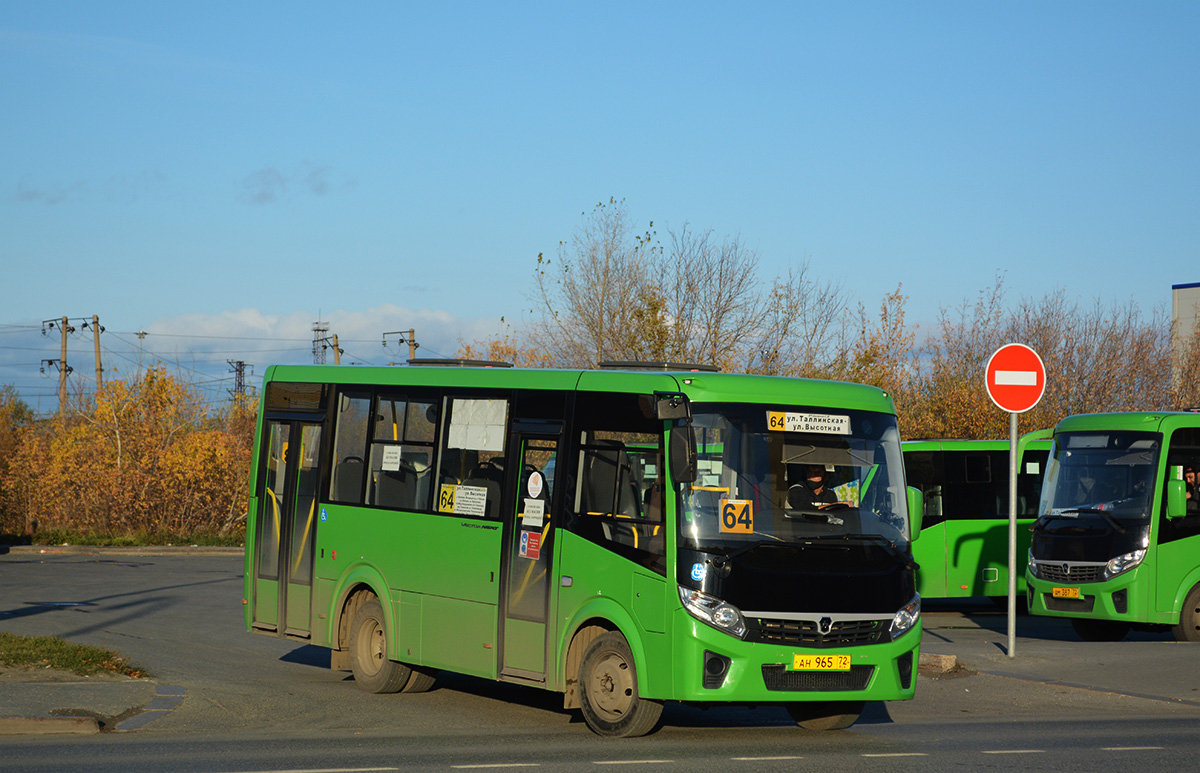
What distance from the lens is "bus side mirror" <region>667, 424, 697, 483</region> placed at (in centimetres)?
954

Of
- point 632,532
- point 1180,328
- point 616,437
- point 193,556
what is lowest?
point 193,556

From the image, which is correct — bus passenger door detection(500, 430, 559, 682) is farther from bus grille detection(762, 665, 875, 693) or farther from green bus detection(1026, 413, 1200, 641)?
green bus detection(1026, 413, 1200, 641)

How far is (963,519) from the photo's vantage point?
2270cm

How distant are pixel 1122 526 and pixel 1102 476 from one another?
728mm

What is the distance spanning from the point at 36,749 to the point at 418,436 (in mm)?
4275

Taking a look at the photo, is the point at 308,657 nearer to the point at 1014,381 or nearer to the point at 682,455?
the point at 682,455

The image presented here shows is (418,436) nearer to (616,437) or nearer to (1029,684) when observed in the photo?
(616,437)

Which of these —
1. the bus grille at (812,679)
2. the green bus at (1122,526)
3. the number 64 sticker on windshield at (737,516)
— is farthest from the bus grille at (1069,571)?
the number 64 sticker on windshield at (737,516)

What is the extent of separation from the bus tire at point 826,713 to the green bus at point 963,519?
12016 mm

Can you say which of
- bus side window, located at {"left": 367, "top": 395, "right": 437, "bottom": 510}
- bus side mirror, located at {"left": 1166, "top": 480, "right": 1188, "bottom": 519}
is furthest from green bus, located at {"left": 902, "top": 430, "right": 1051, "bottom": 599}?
bus side window, located at {"left": 367, "top": 395, "right": 437, "bottom": 510}

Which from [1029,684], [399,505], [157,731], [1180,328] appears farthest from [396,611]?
[1180,328]

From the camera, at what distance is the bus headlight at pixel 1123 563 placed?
58.0ft

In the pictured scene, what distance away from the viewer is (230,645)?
16.7 m

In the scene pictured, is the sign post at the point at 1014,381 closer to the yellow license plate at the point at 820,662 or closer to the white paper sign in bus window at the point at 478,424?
the yellow license plate at the point at 820,662
